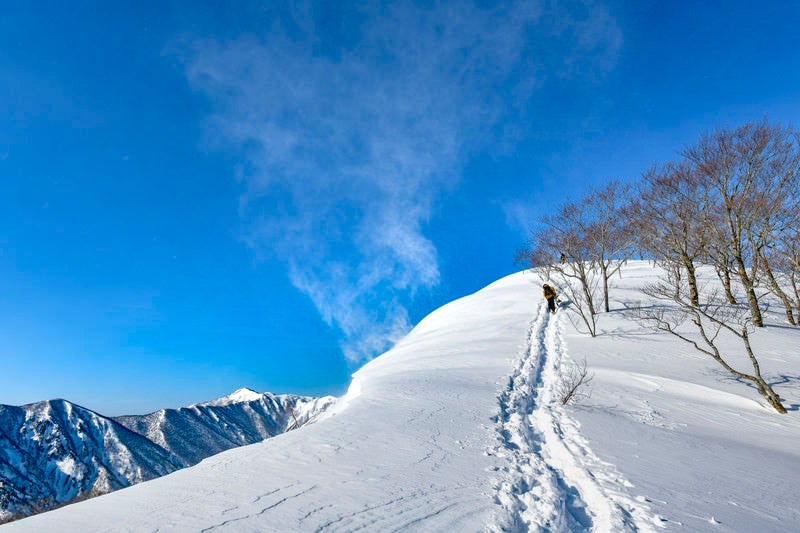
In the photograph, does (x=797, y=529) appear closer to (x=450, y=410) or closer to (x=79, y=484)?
(x=450, y=410)

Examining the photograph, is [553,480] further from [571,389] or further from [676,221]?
[676,221]

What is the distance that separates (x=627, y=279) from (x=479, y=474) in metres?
36.4

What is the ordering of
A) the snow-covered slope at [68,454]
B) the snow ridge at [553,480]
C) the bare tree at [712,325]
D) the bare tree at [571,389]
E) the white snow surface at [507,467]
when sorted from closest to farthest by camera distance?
the white snow surface at [507,467] < the snow ridge at [553,480] < the bare tree at [712,325] < the bare tree at [571,389] < the snow-covered slope at [68,454]

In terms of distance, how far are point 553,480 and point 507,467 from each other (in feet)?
2.32

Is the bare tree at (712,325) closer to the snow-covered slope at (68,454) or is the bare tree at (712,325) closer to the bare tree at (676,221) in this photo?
the bare tree at (676,221)

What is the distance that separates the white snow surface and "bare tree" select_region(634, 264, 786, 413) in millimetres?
712

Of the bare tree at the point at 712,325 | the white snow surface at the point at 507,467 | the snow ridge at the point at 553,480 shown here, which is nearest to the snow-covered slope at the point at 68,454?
the white snow surface at the point at 507,467

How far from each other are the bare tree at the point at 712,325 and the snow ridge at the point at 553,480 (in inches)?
165

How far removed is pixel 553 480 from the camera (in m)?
5.93

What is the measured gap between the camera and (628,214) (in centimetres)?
2250

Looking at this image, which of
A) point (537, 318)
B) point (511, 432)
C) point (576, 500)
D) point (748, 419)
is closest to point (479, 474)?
point (576, 500)

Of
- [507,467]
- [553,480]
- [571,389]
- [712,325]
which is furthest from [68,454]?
[712,325]

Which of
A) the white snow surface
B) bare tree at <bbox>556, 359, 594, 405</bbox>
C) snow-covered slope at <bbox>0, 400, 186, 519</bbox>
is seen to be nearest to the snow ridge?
the white snow surface

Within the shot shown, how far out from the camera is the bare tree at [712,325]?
33.3ft
